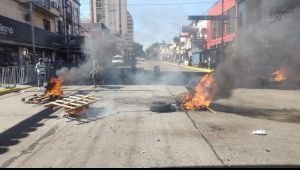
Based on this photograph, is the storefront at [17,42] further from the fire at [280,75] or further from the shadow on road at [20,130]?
the fire at [280,75]

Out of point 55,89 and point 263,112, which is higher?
point 55,89

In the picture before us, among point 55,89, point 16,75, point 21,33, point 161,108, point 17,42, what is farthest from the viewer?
point 21,33

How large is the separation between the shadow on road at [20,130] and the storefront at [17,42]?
46.7ft

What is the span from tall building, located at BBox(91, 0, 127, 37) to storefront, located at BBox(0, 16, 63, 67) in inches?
216

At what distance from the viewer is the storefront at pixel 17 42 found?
2412 cm

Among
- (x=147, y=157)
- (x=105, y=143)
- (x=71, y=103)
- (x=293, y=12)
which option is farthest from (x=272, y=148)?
(x=293, y=12)

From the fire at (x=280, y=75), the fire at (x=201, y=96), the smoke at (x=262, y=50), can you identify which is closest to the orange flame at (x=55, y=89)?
the fire at (x=201, y=96)

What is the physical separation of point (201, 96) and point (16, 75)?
13.0 metres

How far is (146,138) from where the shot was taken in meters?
7.55

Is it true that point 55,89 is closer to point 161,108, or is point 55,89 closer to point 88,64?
point 161,108

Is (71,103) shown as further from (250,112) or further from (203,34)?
(203,34)

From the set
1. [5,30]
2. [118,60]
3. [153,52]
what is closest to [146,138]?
[5,30]

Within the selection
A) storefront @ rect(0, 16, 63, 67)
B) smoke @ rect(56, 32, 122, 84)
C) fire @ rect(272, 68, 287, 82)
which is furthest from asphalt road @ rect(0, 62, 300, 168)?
storefront @ rect(0, 16, 63, 67)

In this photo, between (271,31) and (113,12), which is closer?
(271,31)
